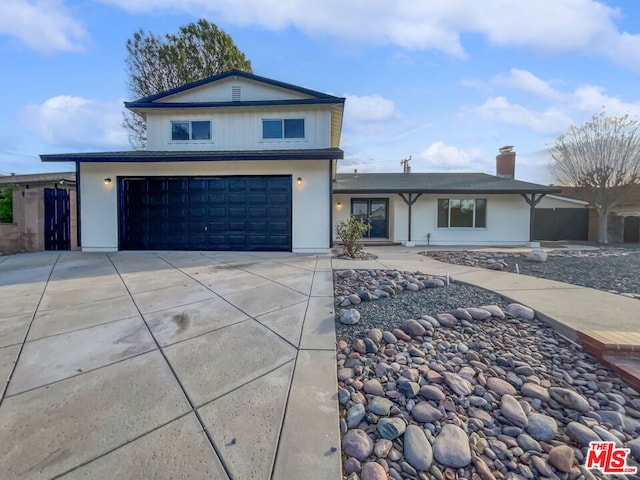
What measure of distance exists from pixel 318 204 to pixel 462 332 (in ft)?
21.8

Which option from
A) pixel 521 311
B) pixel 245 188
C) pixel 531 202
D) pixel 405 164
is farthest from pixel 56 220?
pixel 405 164

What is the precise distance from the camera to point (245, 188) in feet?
31.0

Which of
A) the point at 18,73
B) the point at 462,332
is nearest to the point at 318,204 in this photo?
the point at 462,332

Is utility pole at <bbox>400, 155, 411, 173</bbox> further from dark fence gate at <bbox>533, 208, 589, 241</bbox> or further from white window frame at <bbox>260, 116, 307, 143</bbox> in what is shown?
white window frame at <bbox>260, 116, 307, 143</bbox>

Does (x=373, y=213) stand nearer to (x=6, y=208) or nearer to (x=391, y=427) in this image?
(x=391, y=427)

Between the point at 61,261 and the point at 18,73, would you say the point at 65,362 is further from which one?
the point at 18,73

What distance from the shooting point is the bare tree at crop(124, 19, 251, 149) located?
59.5 feet

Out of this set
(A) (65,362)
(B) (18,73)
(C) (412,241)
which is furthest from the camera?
(C) (412,241)

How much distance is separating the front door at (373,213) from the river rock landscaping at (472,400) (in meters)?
11.1

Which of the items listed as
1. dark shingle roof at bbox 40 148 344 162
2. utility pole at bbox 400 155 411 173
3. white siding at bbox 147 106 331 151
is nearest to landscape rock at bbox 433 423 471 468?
dark shingle roof at bbox 40 148 344 162

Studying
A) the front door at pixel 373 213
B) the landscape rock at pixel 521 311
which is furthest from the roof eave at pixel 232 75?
the landscape rock at pixel 521 311

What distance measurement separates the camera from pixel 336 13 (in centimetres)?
863

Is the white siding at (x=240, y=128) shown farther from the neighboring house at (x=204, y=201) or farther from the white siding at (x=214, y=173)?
the white siding at (x=214, y=173)

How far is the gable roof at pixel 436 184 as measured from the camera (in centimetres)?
1259
